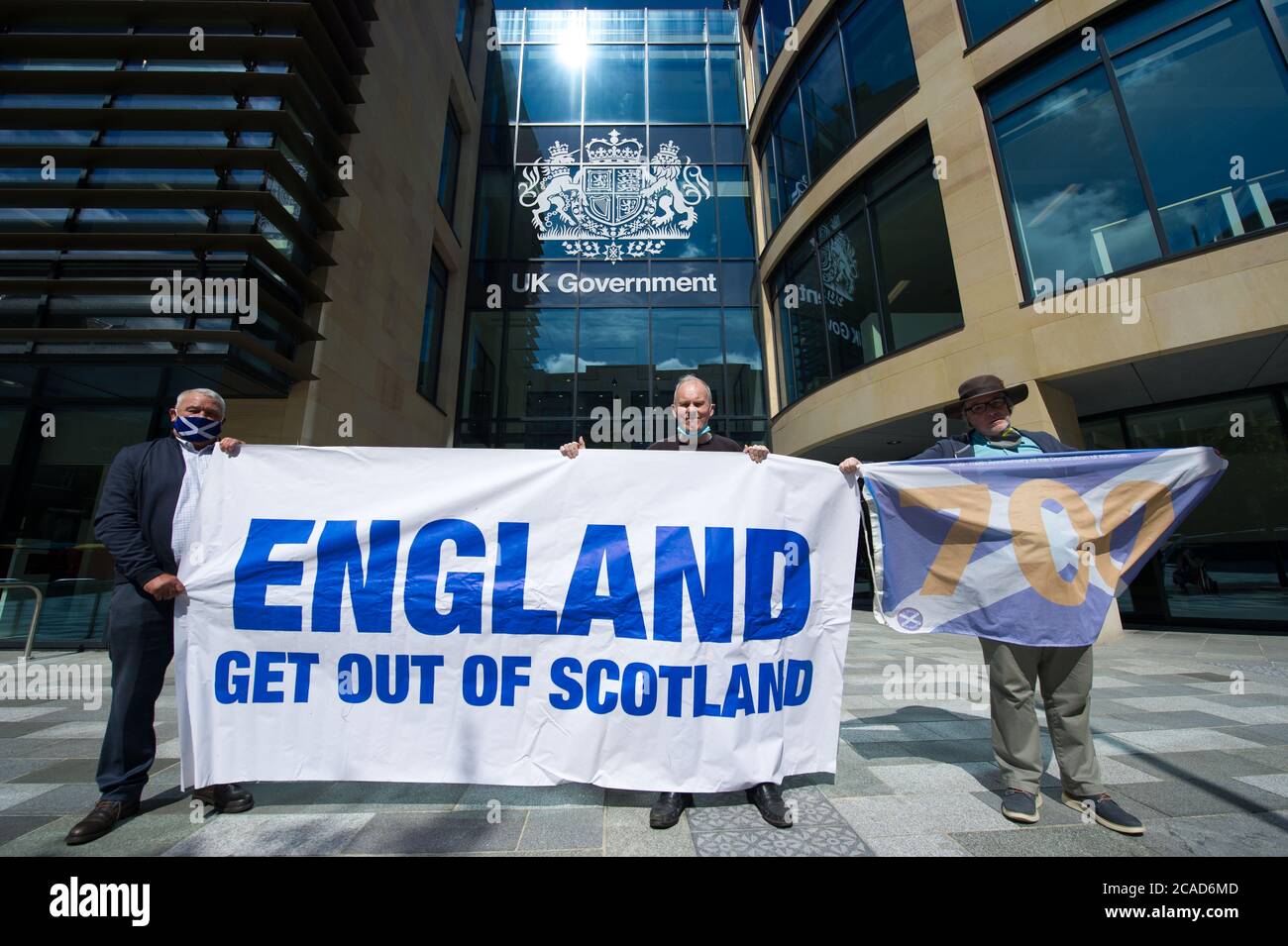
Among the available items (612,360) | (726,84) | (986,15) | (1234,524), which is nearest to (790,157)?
(986,15)

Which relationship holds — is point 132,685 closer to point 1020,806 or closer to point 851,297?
point 1020,806

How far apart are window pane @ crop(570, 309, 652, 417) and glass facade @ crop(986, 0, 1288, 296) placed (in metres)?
8.50

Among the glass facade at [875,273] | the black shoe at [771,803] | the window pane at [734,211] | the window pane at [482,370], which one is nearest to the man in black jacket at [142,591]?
the black shoe at [771,803]

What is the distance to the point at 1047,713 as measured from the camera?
2.55 metres

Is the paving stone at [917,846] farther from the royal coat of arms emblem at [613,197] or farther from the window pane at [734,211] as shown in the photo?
the window pane at [734,211]

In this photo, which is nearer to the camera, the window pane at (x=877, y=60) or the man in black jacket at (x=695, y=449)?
the man in black jacket at (x=695, y=449)

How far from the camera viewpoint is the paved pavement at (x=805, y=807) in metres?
2.18

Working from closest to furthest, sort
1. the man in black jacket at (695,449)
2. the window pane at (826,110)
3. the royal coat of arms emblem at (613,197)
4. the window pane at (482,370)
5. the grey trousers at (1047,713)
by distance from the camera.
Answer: the man in black jacket at (695,449) → the grey trousers at (1047,713) → the window pane at (826,110) → the window pane at (482,370) → the royal coat of arms emblem at (613,197)

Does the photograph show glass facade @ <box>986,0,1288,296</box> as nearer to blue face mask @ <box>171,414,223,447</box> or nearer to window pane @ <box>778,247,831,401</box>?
window pane @ <box>778,247,831,401</box>

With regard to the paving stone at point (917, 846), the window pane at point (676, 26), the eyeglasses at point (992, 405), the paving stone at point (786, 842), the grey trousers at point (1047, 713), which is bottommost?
the paving stone at point (917, 846)

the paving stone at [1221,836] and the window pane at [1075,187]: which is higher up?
the window pane at [1075,187]

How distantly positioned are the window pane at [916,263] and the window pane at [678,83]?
8.88m

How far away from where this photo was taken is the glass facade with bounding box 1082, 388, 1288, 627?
295 inches

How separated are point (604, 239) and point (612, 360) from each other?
3562 mm
